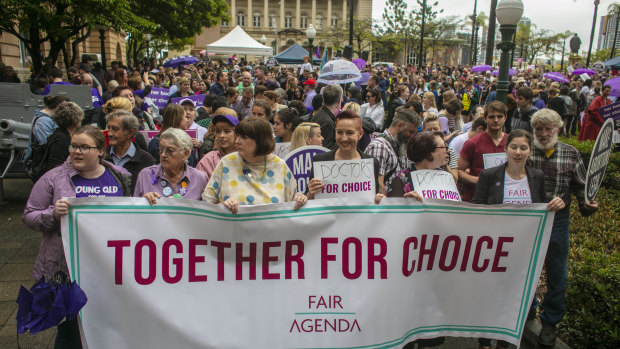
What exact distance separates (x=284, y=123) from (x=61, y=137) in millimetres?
2360

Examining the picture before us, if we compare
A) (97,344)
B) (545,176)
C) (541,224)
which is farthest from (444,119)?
(97,344)

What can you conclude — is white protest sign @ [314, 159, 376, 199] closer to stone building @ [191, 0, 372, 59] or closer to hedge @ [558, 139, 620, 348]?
hedge @ [558, 139, 620, 348]

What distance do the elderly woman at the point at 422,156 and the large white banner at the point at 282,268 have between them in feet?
1.64

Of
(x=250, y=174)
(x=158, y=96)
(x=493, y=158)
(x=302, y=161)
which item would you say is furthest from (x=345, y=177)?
(x=158, y=96)

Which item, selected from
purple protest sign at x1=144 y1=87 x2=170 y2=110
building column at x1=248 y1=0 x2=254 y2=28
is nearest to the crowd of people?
purple protest sign at x1=144 y1=87 x2=170 y2=110

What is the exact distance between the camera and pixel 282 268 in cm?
319

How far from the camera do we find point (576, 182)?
4070 millimetres

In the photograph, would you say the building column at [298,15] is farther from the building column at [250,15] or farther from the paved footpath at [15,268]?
the paved footpath at [15,268]

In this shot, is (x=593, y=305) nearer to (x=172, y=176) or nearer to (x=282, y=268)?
(x=282, y=268)

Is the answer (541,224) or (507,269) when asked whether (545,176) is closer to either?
(541,224)

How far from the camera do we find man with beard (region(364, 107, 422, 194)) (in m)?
4.50

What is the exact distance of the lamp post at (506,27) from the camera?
375 inches

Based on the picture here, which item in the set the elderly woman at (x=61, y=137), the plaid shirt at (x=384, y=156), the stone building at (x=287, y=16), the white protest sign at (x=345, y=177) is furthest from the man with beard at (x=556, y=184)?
the stone building at (x=287, y=16)

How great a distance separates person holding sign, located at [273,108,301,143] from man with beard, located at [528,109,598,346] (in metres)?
2.75
